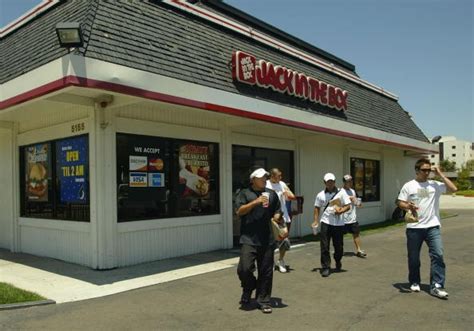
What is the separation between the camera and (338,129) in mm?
13789

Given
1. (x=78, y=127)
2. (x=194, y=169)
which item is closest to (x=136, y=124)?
(x=78, y=127)

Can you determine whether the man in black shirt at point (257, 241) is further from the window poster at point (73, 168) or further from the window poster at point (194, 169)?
the window poster at point (194, 169)

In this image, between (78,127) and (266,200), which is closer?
(266,200)

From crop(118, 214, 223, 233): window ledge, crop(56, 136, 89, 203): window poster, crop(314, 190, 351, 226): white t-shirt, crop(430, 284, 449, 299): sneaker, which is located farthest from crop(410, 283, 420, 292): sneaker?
crop(56, 136, 89, 203): window poster

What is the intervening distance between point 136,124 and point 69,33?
259 cm

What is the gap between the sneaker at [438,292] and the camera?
625cm

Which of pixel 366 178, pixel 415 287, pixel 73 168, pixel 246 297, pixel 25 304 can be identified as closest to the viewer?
pixel 246 297

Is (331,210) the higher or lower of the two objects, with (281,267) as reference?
higher

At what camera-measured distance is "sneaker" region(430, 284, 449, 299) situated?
6250mm

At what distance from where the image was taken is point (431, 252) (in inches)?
252

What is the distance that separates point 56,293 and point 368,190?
14080mm

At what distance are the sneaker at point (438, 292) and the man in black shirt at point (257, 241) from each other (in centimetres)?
237

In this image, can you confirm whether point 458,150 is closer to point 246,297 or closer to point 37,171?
Result: point 37,171

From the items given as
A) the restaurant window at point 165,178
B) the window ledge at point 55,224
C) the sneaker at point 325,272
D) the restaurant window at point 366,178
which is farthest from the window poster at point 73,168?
the restaurant window at point 366,178
